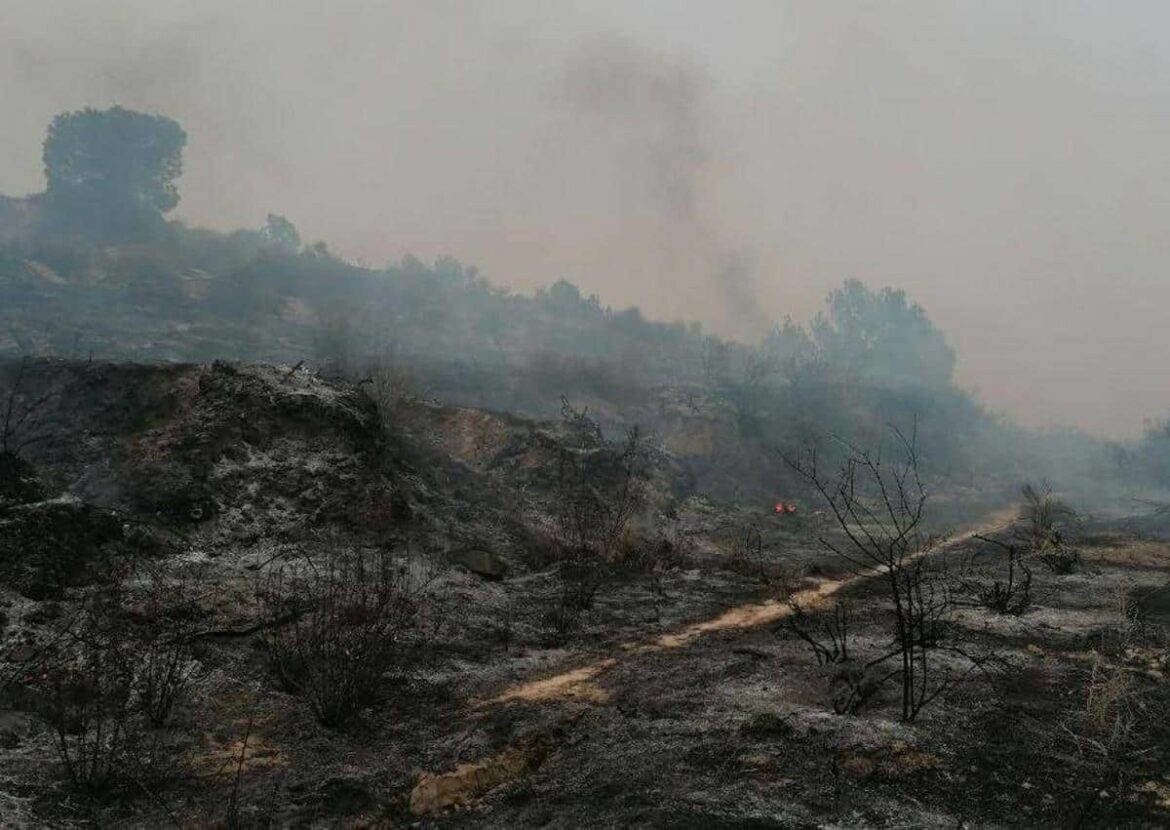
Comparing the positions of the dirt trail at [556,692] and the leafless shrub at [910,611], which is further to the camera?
the leafless shrub at [910,611]

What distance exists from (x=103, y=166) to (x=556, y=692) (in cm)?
9702

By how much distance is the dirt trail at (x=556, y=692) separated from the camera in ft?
14.9

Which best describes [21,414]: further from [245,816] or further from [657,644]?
[245,816]

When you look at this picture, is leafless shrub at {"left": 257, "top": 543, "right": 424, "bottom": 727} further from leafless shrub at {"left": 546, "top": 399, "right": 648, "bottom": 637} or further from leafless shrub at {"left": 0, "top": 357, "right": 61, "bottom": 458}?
leafless shrub at {"left": 0, "top": 357, "right": 61, "bottom": 458}

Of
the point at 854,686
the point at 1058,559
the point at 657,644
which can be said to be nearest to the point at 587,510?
the point at 657,644

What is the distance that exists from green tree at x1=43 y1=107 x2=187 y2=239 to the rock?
275 feet

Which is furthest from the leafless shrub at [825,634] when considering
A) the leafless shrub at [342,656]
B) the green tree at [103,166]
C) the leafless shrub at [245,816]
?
the green tree at [103,166]

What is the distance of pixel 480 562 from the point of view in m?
12.1

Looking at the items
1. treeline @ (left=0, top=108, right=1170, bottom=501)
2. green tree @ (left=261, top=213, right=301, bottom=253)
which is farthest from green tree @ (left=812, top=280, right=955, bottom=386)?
green tree @ (left=261, top=213, right=301, bottom=253)

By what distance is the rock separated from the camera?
11922 millimetres

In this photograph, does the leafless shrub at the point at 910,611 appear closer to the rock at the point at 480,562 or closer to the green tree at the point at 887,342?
the rock at the point at 480,562

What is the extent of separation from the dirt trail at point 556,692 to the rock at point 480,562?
380cm

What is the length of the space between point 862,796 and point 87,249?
281 ft

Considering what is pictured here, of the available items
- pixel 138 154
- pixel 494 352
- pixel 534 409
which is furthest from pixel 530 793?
pixel 138 154
